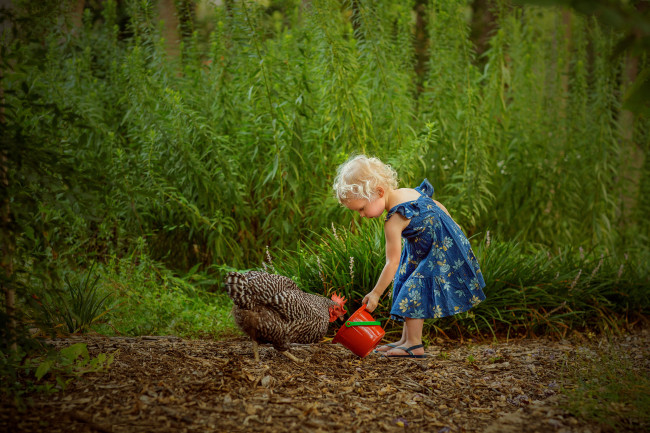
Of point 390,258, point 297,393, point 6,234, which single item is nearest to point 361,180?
point 390,258

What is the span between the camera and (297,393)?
8.15ft

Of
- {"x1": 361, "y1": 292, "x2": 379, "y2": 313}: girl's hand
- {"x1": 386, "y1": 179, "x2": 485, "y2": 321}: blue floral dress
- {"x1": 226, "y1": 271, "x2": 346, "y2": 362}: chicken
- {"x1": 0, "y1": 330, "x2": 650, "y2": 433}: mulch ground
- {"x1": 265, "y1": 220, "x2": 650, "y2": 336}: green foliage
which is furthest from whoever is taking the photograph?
{"x1": 265, "y1": 220, "x2": 650, "y2": 336}: green foliage

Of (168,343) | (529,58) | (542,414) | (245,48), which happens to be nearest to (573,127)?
(529,58)

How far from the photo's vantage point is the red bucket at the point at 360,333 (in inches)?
118

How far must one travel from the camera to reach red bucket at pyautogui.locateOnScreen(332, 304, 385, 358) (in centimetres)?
299

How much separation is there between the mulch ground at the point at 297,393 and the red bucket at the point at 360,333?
106mm

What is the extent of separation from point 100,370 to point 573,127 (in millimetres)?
4911

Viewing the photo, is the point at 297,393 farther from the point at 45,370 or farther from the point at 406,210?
the point at 406,210

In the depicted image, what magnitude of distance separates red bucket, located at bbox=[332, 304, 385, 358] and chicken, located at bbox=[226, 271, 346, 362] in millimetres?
183

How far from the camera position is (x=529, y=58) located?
18.4 ft

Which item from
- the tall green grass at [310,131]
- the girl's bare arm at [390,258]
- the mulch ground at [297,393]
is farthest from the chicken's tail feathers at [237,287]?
the tall green grass at [310,131]

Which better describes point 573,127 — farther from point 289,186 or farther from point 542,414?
point 542,414

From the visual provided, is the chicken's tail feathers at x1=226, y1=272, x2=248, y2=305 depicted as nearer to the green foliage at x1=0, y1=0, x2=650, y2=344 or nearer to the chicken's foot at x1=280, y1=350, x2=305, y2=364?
the chicken's foot at x1=280, y1=350, x2=305, y2=364

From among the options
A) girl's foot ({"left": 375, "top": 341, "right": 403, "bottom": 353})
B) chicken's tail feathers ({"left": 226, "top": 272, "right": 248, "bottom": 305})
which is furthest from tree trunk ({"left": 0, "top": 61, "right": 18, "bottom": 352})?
girl's foot ({"left": 375, "top": 341, "right": 403, "bottom": 353})
